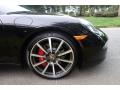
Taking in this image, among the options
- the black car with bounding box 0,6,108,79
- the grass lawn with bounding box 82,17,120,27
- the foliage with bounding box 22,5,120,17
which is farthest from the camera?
the foliage with bounding box 22,5,120,17

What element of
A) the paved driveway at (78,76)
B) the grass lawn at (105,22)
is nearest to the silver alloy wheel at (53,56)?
the paved driveway at (78,76)

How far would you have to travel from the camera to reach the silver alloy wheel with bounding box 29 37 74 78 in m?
3.50

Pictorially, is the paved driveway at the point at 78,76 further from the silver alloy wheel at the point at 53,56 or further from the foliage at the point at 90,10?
the foliage at the point at 90,10

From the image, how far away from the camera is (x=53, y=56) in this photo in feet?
11.6

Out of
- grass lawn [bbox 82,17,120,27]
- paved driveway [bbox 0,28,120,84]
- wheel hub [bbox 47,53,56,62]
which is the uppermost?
wheel hub [bbox 47,53,56,62]

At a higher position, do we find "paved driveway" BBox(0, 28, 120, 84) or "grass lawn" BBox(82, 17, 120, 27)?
"grass lawn" BBox(82, 17, 120, 27)

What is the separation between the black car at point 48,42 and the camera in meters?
3.45

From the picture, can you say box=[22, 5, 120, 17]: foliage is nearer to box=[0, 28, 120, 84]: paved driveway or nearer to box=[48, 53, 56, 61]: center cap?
box=[0, 28, 120, 84]: paved driveway

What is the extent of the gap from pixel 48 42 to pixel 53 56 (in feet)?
0.73

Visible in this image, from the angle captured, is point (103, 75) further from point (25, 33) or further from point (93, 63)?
Answer: point (25, 33)

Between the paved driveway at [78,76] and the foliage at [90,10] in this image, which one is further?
the foliage at [90,10]

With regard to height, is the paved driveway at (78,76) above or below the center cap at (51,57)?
below

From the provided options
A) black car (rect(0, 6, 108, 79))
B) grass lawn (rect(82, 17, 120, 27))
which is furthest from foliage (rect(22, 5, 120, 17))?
black car (rect(0, 6, 108, 79))

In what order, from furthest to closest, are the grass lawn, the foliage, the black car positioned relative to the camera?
the foliage
the grass lawn
the black car
